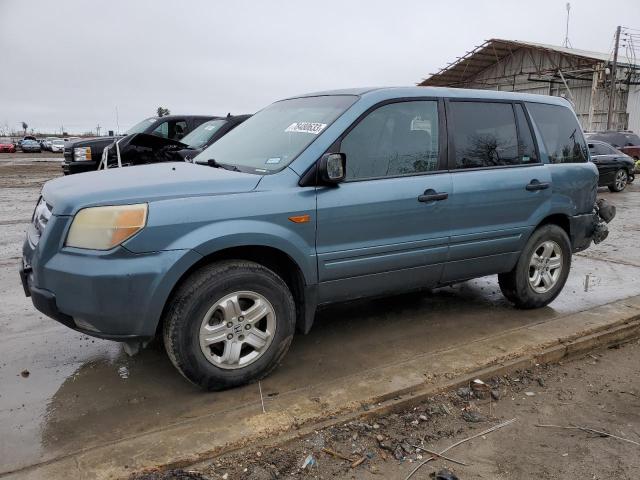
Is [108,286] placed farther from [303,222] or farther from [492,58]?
[492,58]

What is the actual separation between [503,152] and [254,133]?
2.05 m

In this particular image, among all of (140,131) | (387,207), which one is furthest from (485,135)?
(140,131)

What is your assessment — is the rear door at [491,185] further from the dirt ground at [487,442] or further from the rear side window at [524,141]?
the dirt ground at [487,442]

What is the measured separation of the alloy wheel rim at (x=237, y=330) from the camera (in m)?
3.21

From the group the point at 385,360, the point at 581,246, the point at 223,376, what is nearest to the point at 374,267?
the point at 385,360

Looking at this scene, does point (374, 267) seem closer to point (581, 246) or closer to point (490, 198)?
point (490, 198)

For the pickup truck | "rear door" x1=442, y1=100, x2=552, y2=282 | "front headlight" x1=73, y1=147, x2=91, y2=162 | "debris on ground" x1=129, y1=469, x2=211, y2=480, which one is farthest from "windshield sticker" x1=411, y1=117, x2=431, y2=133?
"front headlight" x1=73, y1=147, x2=91, y2=162

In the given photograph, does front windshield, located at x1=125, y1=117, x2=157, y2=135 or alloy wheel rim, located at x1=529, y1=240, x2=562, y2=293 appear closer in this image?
alloy wheel rim, located at x1=529, y1=240, x2=562, y2=293

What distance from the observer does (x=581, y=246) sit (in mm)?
5195

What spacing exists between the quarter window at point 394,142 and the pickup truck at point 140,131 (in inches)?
295

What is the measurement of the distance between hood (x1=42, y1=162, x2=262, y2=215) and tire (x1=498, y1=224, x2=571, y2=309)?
2566 millimetres

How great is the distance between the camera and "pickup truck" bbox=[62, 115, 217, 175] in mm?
10820

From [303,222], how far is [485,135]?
1.92m

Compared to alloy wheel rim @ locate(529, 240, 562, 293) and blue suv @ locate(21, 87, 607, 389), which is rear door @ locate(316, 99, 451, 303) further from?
alloy wheel rim @ locate(529, 240, 562, 293)
